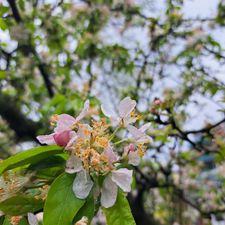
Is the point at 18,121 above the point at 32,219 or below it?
below

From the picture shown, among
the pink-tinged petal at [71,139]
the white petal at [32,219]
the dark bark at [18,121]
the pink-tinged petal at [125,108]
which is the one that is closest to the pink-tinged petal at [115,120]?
the pink-tinged petal at [125,108]

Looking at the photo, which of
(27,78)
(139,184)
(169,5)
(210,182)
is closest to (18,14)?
(27,78)

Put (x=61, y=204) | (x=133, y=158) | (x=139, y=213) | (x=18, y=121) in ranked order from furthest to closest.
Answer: (x=18, y=121), (x=139, y=213), (x=133, y=158), (x=61, y=204)

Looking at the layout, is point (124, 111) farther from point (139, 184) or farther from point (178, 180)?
point (178, 180)

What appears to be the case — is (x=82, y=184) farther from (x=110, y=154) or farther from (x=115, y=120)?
(x=115, y=120)

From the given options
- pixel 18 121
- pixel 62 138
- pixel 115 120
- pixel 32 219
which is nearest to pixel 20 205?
pixel 32 219

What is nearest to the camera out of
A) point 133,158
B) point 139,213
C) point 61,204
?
point 61,204

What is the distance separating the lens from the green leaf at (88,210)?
759mm

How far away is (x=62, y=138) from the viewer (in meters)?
0.79

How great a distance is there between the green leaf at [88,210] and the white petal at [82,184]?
0.06ft

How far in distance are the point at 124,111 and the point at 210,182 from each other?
153 inches

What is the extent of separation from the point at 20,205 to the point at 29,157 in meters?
0.09

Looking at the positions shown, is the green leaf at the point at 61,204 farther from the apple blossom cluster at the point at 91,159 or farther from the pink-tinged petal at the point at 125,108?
the pink-tinged petal at the point at 125,108

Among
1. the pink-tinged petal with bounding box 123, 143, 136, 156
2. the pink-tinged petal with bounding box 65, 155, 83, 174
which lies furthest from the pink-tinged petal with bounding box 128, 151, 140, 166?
the pink-tinged petal with bounding box 65, 155, 83, 174
